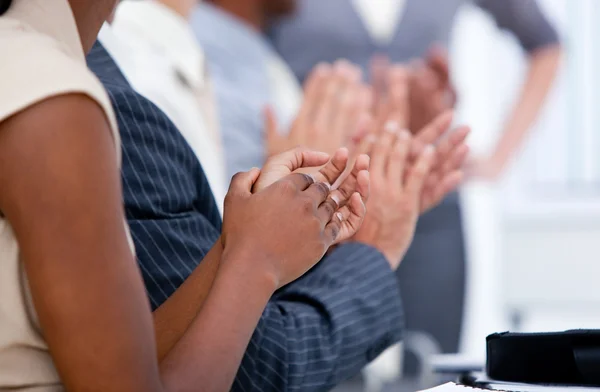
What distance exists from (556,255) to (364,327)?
8.89 feet

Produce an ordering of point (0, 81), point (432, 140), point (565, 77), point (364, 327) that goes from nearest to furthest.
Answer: point (0, 81) → point (364, 327) → point (432, 140) → point (565, 77)

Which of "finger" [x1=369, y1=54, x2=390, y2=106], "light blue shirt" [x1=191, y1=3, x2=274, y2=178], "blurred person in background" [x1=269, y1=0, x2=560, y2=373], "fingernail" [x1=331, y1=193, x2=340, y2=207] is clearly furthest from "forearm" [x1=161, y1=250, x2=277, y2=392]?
"blurred person in background" [x1=269, y1=0, x2=560, y2=373]

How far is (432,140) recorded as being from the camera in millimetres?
1193

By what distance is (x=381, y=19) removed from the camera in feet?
7.10

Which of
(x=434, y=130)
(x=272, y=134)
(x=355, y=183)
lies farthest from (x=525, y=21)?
(x=355, y=183)

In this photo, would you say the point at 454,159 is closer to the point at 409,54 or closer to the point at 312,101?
the point at 312,101

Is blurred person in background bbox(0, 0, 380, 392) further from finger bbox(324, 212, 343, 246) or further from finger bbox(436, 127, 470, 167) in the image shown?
finger bbox(436, 127, 470, 167)

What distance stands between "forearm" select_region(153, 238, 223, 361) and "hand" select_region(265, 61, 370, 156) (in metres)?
0.61

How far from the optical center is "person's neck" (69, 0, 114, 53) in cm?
66

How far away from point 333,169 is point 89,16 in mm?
225

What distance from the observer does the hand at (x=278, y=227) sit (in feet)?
2.17

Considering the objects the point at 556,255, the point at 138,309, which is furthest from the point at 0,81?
the point at 556,255

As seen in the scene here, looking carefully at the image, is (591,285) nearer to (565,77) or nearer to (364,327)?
(565,77)

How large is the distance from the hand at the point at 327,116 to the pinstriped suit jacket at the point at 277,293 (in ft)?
1.24
